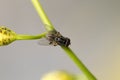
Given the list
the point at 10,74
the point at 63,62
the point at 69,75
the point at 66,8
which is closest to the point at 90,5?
the point at 66,8

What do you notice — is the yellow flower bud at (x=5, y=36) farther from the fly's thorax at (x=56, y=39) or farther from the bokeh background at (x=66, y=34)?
the bokeh background at (x=66, y=34)

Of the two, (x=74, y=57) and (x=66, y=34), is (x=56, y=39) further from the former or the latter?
(x=66, y=34)

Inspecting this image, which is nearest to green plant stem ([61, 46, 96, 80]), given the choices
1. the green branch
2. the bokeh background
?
the green branch

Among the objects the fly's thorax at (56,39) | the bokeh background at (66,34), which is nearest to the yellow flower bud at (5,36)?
the fly's thorax at (56,39)

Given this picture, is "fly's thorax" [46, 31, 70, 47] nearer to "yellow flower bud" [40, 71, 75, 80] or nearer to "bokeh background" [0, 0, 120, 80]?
"yellow flower bud" [40, 71, 75, 80]

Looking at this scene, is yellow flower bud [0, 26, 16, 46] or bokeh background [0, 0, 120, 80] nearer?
yellow flower bud [0, 26, 16, 46]

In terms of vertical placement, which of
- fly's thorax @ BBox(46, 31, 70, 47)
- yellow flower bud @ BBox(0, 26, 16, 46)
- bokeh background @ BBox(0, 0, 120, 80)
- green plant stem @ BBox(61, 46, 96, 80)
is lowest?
green plant stem @ BBox(61, 46, 96, 80)

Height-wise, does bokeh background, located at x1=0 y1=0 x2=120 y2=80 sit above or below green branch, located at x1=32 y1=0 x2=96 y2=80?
above

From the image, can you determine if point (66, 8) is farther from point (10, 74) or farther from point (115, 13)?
point (10, 74)

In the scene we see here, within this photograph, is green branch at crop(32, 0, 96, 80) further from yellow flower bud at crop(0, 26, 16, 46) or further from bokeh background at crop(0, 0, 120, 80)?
bokeh background at crop(0, 0, 120, 80)
